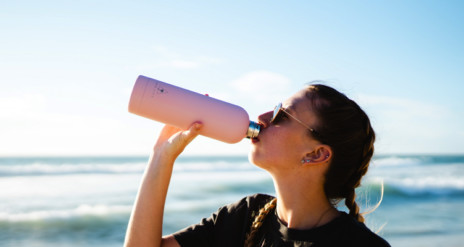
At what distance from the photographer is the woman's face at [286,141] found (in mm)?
1785

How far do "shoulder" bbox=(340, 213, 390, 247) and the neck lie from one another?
0.11 metres

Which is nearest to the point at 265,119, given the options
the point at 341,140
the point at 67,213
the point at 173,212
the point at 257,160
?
the point at 257,160

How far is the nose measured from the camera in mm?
1883

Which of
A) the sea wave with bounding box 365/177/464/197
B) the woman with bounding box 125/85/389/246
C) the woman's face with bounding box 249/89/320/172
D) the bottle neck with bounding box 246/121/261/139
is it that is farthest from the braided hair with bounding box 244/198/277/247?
the sea wave with bounding box 365/177/464/197

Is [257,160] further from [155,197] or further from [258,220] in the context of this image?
[155,197]

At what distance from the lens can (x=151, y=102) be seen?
181 cm

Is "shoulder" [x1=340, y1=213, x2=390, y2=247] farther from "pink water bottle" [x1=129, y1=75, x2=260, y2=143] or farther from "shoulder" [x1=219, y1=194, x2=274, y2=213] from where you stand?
"pink water bottle" [x1=129, y1=75, x2=260, y2=143]

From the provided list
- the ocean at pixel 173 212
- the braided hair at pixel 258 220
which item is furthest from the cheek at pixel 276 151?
the ocean at pixel 173 212

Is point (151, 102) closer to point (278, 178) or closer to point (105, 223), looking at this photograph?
point (278, 178)

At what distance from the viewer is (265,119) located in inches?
75.2

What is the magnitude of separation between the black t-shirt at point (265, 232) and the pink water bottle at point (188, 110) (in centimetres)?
34

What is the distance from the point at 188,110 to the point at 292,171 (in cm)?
54

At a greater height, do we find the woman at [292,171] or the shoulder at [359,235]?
the woman at [292,171]

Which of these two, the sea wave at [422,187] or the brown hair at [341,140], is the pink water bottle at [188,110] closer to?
the brown hair at [341,140]
